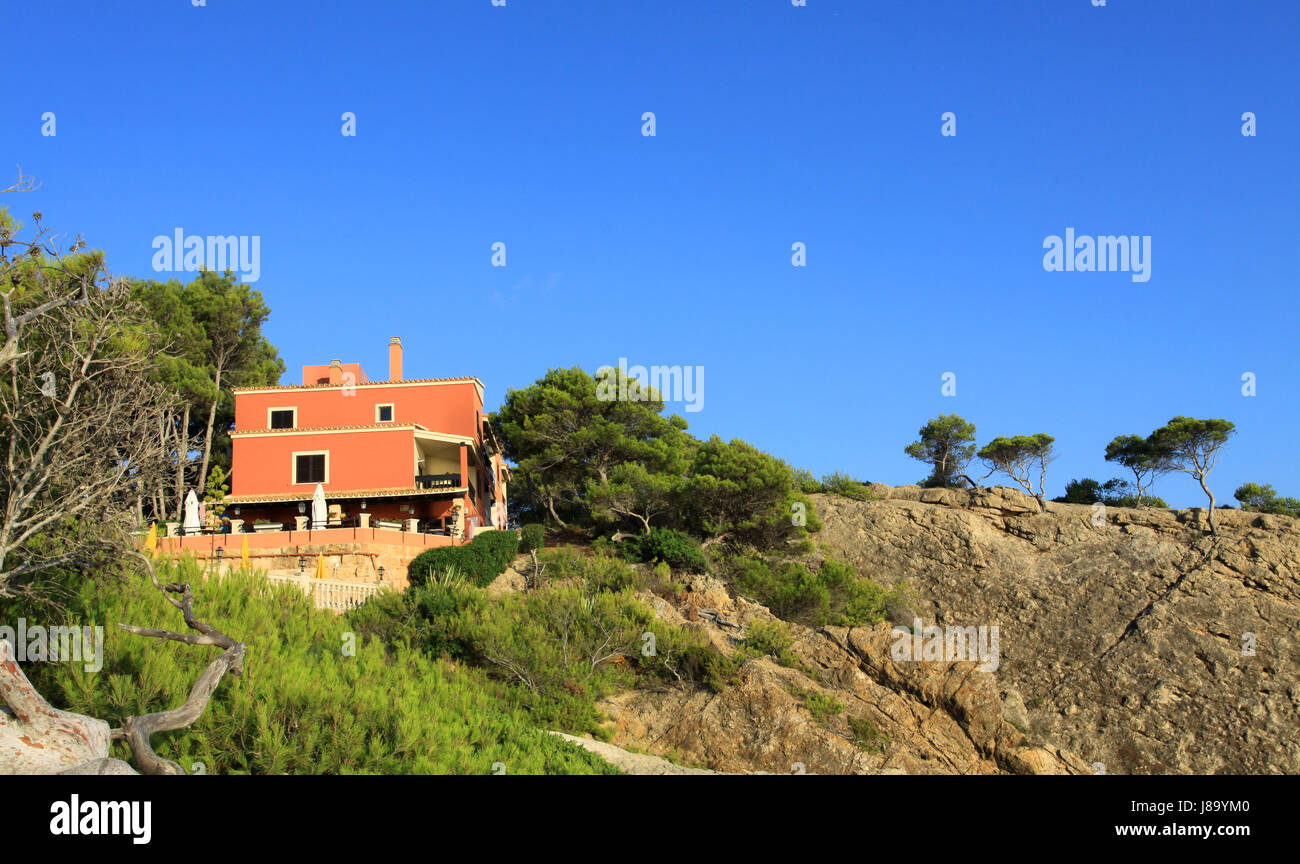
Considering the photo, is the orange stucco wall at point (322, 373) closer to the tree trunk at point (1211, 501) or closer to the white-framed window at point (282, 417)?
the white-framed window at point (282, 417)

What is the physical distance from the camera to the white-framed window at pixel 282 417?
36.3 m

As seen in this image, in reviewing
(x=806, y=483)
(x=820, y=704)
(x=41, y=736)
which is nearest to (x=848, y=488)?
(x=806, y=483)

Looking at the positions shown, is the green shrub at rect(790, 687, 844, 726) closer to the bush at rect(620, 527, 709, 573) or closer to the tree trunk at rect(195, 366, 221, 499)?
the bush at rect(620, 527, 709, 573)

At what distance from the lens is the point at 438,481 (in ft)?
112

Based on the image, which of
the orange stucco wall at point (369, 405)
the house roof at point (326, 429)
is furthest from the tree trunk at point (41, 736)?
the orange stucco wall at point (369, 405)

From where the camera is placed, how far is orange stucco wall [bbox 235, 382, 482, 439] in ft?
119

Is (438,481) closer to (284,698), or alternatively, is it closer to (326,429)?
(326,429)

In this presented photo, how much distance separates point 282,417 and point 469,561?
1305cm

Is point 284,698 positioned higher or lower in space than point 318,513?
lower

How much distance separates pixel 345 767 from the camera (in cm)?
1373
